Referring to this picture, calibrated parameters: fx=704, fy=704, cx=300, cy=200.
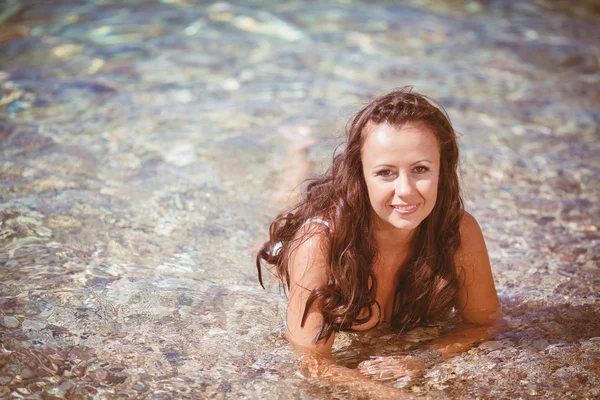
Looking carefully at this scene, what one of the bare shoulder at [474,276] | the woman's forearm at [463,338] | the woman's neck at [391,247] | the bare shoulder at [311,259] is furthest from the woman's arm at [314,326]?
the bare shoulder at [474,276]

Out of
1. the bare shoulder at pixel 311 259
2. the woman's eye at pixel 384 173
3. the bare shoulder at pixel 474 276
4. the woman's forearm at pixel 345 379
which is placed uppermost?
A: the woman's eye at pixel 384 173

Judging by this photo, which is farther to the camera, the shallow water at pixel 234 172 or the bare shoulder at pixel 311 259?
the shallow water at pixel 234 172

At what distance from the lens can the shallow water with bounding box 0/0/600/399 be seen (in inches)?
118

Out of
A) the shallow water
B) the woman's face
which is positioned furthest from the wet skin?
the shallow water

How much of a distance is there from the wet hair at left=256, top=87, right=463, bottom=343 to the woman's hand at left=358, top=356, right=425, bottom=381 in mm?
191

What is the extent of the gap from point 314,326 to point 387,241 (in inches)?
19.5

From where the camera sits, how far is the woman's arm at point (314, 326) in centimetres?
285

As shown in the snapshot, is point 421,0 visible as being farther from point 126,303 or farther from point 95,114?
point 126,303

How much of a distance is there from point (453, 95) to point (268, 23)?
2.52 meters

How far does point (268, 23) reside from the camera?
790 centimetres

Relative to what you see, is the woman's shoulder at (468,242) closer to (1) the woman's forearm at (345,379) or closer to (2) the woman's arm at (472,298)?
(2) the woman's arm at (472,298)

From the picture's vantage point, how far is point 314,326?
290cm

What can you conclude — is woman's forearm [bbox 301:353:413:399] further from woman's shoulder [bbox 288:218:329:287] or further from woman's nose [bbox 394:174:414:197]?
woman's nose [bbox 394:174:414:197]

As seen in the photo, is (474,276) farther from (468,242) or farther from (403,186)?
(403,186)
